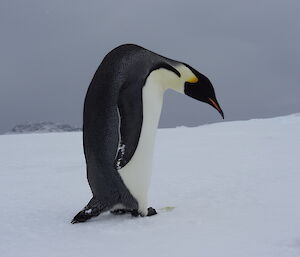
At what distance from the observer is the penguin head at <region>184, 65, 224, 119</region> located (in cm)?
311

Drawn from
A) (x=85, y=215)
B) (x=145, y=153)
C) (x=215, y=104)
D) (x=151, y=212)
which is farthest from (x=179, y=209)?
(x=215, y=104)

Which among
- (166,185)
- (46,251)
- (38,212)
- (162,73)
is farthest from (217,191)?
(46,251)

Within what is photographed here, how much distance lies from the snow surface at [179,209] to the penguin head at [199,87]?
658mm

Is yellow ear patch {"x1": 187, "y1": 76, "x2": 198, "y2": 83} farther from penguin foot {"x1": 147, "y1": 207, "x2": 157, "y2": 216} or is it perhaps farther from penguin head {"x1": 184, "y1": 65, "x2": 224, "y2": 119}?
penguin foot {"x1": 147, "y1": 207, "x2": 157, "y2": 216}

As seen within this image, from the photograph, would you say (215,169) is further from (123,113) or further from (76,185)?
(123,113)

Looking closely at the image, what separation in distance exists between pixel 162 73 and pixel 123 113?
394mm

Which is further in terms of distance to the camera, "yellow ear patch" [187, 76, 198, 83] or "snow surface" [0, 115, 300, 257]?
"yellow ear patch" [187, 76, 198, 83]

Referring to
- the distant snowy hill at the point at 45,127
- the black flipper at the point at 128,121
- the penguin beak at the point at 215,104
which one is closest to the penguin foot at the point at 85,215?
the black flipper at the point at 128,121

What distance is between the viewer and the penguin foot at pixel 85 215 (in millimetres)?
2850

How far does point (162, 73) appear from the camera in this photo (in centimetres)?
298

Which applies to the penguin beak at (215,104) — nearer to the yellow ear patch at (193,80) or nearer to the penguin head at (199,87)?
the penguin head at (199,87)

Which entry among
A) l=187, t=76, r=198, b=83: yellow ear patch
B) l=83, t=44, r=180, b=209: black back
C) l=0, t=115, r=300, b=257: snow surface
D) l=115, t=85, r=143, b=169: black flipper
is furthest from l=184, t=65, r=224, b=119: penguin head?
l=0, t=115, r=300, b=257: snow surface

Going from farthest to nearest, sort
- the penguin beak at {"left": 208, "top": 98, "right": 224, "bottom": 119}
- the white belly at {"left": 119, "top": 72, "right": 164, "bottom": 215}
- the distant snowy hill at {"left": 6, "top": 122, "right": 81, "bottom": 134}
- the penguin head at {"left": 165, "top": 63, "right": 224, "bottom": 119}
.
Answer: the distant snowy hill at {"left": 6, "top": 122, "right": 81, "bottom": 134}, the penguin beak at {"left": 208, "top": 98, "right": 224, "bottom": 119}, the penguin head at {"left": 165, "top": 63, "right": 224, "bottom": 119}, the white belly at {"left": 119, "top": 72, "right": 164, "bottom": 215}

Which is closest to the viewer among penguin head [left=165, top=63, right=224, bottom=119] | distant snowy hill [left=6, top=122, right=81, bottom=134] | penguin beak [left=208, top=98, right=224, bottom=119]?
penguin head [left=165, top=63, right=224, bottom=119]
